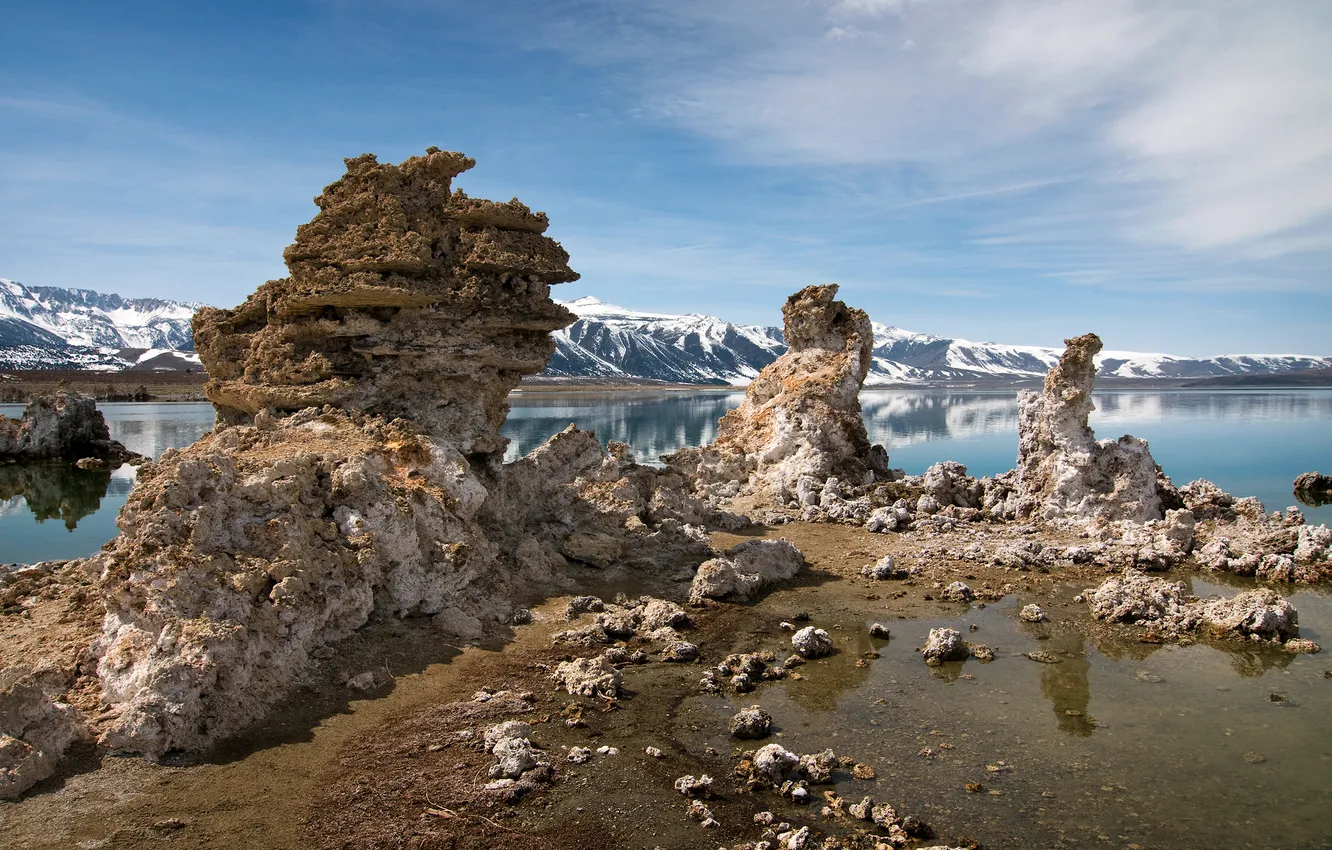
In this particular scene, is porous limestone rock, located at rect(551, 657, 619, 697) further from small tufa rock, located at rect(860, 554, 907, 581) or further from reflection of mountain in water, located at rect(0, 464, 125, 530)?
reflection of mountain in water, located at rect(0, 464, 125, 530)

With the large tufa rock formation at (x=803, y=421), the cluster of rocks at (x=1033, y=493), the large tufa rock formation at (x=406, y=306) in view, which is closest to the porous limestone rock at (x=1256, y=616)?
the cluster of rocks at (x=1033, y=493)

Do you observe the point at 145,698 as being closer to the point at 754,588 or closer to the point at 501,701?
the point at 501,701

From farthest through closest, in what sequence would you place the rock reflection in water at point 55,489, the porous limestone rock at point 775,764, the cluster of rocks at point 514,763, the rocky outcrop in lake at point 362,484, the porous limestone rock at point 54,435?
1. the porous limestone rock at point 54,435
2. the rock reflection in water at point 55,489
3. the rocky outcrop in lake at point 362,484
4. the porous limestone rock at point 775,764
5. the cluster of rocks at point 514,763

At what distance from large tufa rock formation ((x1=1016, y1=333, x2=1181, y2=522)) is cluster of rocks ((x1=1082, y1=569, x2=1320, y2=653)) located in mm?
5410

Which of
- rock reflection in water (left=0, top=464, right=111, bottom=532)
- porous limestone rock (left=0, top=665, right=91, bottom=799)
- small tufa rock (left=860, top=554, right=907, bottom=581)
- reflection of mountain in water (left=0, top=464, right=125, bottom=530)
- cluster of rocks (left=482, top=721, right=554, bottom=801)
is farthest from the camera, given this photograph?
reflection of mountain in water (left=0, top=464, right=125, bottom=530)

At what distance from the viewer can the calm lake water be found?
2275 centimetres

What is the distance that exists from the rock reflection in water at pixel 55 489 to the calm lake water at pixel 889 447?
0.12 feet

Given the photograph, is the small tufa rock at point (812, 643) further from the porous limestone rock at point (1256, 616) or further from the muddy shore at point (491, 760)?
the porous limestone rock at point (1256, 616)

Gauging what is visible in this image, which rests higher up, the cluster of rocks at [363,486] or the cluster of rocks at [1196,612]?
the cluster of rocks at [363,486]

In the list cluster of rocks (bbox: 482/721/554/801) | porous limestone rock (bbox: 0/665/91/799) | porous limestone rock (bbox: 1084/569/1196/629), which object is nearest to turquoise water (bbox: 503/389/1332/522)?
porous limestone rock (bbox: 1084/569/1196/629)

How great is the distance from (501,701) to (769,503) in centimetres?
1354

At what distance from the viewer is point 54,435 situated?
38531mm

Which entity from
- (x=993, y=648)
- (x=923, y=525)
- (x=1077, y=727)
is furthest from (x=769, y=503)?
(x=1077, y=727)

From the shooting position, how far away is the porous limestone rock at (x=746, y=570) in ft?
41.7
